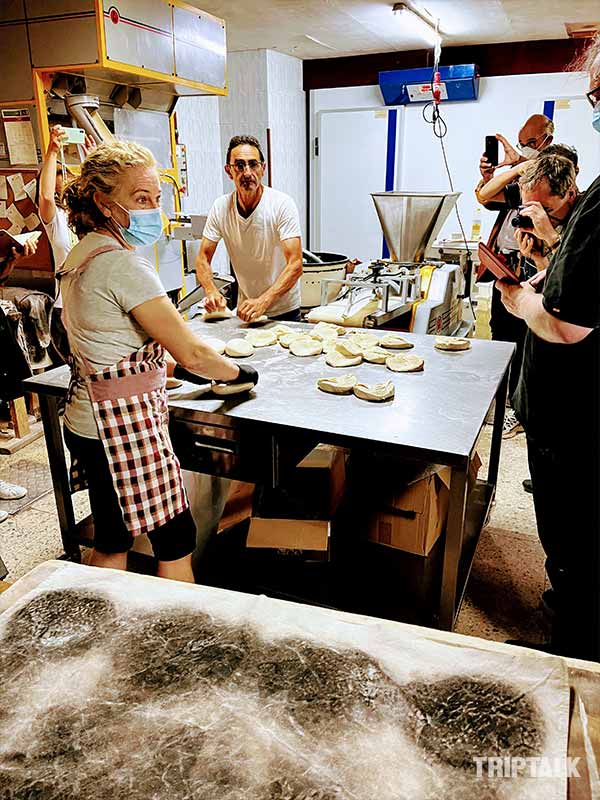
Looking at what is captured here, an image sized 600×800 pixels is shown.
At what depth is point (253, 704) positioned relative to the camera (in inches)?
35.2

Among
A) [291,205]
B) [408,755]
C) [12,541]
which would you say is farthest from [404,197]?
[408,755]

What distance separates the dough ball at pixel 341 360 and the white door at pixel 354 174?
471 cm

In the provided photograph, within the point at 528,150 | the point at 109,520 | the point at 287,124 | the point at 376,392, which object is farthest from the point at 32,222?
the point at 287,124

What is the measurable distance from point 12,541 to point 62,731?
2.09m

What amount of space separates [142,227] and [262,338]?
0.94 metres

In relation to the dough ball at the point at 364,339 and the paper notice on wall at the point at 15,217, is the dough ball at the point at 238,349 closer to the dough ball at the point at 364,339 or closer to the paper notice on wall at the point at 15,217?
the dough ball at the point at 364,339

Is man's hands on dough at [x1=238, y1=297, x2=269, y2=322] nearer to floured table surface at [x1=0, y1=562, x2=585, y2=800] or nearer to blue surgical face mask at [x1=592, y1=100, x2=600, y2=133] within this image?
blue surgical face mask at [x1=592, y1=100, x2=600, y2=133]

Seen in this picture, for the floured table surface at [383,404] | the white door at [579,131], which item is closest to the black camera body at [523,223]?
the floured table surface at [383,404]

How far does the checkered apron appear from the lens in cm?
167

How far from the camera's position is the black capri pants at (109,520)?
177 centimetres

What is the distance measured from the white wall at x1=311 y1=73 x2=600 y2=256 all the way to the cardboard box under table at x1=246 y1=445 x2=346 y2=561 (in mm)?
4850

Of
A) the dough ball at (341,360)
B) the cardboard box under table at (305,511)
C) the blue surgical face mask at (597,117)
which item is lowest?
the cardboard box under table at (305,511)

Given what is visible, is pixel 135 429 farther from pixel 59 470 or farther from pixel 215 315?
pixel 215 315

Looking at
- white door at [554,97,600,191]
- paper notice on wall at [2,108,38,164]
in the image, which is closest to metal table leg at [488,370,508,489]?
paper notice on wall at [2,108,38,164]
